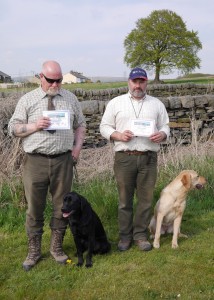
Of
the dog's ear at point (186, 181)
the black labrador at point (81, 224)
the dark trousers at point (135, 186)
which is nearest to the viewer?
the black labrador at point (81, 224)

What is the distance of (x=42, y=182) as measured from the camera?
4367 millimetres

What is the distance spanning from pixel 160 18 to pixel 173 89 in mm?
32088

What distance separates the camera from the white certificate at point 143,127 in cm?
457

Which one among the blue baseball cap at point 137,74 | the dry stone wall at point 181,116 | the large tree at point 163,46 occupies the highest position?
the large tree at point 163,46

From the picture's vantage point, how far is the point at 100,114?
10227mm

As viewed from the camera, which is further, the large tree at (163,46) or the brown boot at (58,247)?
the large tree at (163,46)

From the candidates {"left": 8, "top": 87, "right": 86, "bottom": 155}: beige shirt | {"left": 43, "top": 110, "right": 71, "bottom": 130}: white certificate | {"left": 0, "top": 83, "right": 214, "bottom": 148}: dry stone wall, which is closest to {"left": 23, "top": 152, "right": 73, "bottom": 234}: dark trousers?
{"left": 8, "top": 87, "right": 86, "bottom": 155}: beige shirt

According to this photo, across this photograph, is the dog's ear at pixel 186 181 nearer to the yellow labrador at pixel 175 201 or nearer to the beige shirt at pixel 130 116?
the yellow labrador at pixel 175 201

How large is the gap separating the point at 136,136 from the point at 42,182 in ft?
4.08

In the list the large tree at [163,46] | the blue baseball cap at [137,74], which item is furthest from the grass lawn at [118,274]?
the large tree at [163,46]

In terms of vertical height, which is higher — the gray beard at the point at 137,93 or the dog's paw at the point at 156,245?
the gray beard at the point at 137,93

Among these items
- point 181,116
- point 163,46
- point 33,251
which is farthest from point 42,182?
point 163,46

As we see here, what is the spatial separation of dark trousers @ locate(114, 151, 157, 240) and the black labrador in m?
0.43

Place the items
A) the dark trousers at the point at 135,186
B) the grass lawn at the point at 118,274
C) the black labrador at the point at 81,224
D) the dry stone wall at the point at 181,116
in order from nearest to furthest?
the grass lawn at the point at 118,274, the black labrador at the point at 81,224, the dark trousers at the point at 135,186, the dry stone wall at the point at 181,116
